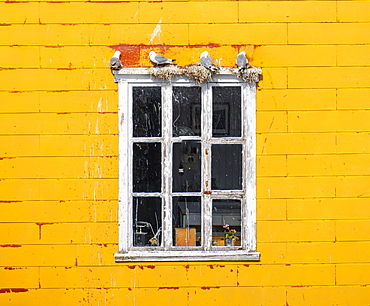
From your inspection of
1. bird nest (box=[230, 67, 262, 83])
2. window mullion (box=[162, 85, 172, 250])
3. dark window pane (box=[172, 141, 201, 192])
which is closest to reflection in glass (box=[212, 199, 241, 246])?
dark window pane (box=[172, 141, 201, 192])

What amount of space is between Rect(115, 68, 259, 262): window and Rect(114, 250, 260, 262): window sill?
0.12ft

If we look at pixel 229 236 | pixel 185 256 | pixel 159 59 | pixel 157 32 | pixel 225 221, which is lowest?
pixel 185 256

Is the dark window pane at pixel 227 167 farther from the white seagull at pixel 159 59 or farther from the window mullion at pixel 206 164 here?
the white seagull at pixel 159 59

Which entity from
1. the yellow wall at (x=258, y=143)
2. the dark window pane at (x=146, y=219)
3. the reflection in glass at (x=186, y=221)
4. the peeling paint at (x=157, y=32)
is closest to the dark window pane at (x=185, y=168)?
the reflection in glass at (x=186, y=221)

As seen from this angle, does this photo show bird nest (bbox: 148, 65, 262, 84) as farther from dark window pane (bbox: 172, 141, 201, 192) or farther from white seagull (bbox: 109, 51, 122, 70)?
dark window pane (bbox: 172, 141, 201, 192)

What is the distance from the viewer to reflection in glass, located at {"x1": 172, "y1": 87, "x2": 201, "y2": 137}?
12.8ft

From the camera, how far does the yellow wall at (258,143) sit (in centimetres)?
384

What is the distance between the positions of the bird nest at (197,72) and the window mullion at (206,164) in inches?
3.9

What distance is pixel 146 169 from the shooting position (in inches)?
154

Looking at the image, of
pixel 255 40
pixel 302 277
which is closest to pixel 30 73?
pixel 255 40

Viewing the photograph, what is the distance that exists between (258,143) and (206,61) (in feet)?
2.56

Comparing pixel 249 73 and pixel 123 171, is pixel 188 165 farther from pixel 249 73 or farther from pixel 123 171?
pixel 249 73

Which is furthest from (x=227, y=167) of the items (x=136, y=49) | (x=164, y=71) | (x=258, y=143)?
(x=136, y=49)

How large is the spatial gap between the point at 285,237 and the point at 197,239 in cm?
71
